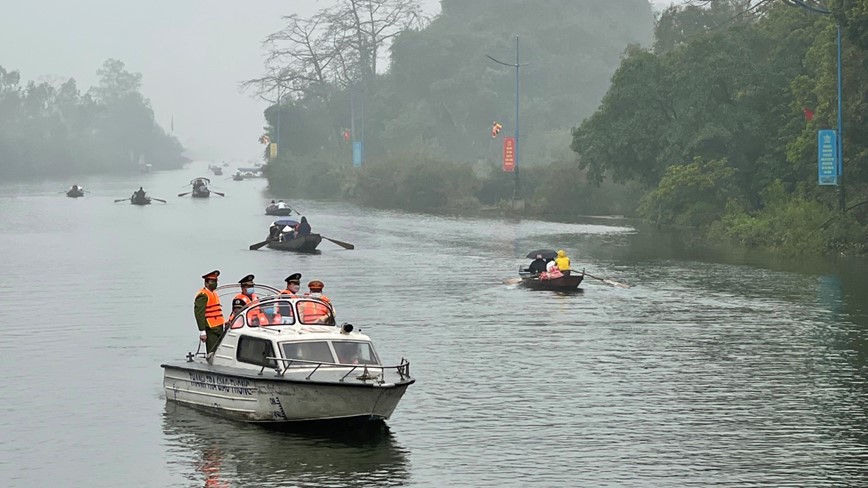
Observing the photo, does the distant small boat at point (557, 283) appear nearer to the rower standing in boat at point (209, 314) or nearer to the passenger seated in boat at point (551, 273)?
the passenger seated in boat at point (551, 273)

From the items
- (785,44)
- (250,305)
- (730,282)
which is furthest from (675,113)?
(250,305)

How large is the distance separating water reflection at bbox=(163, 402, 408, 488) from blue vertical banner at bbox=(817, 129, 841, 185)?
39853 mm

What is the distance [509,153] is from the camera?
109375mm

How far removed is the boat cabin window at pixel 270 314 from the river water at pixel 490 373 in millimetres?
2183

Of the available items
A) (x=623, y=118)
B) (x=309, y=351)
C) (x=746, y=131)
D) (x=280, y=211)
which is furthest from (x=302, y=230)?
(x=309, y=351)

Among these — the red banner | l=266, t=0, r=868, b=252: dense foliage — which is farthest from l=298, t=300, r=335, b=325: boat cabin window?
the red banner

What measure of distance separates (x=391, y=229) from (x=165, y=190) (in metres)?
89.2

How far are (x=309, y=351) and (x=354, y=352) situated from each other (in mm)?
857

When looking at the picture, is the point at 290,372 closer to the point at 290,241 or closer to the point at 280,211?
the point at 290,241

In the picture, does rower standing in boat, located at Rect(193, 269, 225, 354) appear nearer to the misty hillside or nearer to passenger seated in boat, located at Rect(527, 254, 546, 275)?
passenger seated in boat, located at Rect(527, 254, 546, 275)

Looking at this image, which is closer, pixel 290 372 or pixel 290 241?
pixel 290 372

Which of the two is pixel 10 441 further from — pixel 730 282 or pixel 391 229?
pixel 391 229

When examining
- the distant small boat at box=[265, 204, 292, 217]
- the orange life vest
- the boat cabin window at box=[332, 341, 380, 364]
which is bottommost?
the boat cabin window at box=[332, 341, 380, 364]

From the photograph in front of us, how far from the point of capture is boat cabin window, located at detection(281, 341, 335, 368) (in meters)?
27.0
